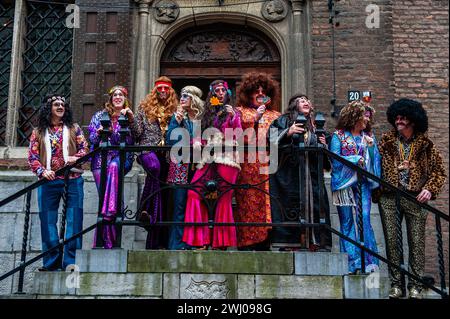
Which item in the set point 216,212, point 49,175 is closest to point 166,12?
point 49,175

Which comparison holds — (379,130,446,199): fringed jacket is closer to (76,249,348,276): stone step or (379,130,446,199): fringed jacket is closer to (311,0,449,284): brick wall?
(76,249,348,276): stone step

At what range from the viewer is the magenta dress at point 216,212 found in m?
5.73

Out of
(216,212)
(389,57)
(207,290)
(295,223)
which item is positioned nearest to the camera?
(207,290)

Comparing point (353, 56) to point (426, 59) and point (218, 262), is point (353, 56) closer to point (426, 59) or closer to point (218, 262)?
point (426, 59)

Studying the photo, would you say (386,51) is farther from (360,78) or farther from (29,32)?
(29,32)

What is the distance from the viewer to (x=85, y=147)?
650 cm

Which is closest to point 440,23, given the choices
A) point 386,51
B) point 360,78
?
point 386,51

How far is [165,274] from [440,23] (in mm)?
6216

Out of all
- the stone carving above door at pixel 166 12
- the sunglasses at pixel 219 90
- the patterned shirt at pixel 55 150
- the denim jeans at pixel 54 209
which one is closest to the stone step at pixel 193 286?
the denim jeans at pixel 54 209

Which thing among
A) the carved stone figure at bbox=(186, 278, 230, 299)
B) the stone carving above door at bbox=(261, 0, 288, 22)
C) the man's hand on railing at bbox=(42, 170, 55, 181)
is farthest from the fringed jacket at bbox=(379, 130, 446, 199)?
the stone carving above door at bbox=(261, 0, 288, 22)

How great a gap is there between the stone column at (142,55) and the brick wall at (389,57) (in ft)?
8.19

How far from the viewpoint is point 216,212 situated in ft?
19.1

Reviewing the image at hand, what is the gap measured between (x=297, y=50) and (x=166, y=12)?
2.11 meters

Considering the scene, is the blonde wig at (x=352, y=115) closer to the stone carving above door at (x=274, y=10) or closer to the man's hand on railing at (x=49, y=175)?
the man's hand on railing at (x=49, y=175)
